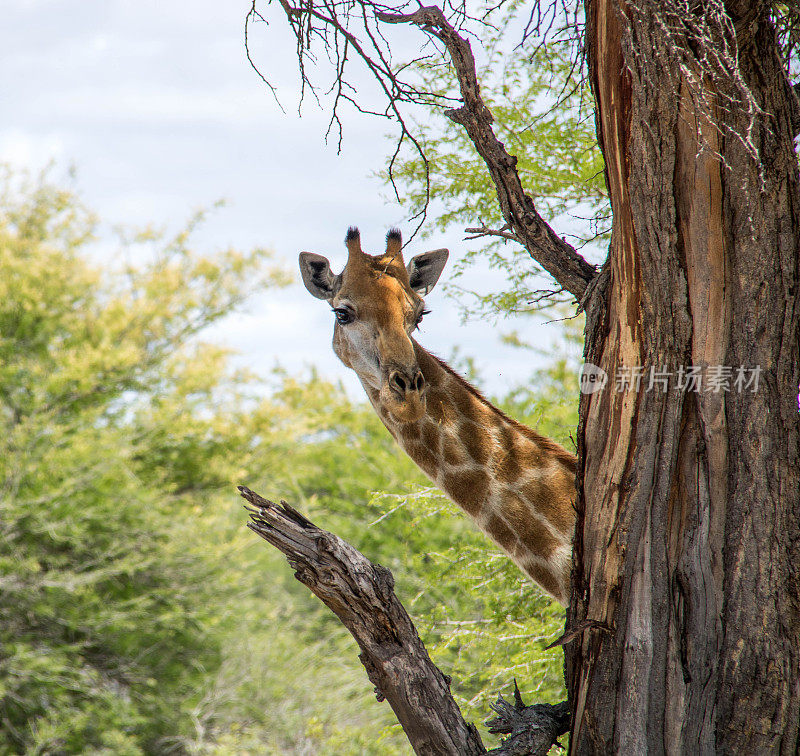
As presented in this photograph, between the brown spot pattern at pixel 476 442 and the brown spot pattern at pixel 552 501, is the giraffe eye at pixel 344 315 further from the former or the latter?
the brown spot pattern at pixel 552 501

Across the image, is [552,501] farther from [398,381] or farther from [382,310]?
[382,310]

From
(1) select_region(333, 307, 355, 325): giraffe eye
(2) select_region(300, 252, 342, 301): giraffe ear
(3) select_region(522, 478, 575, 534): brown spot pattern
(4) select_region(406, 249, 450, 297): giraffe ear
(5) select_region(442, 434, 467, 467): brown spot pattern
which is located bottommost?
(3) select_region(522, 478, 575, 534): brown spot pattern

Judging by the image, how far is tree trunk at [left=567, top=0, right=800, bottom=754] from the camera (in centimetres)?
211

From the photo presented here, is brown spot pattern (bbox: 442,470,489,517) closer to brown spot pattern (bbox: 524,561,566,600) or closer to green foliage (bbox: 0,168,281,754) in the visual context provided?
brown spot pattern (bbox: 524,561,566,600)

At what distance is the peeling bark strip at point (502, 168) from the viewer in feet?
8.57

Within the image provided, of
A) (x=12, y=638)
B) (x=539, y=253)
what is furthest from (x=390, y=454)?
(x=539, y=253)

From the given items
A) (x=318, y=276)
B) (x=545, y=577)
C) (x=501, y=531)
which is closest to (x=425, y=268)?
(x=318, y=276)

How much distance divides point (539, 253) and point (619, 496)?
2.99ft

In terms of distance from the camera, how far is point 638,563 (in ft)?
7.25

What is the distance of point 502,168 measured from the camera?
8.61 ft

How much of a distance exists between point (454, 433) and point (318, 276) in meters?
1.11

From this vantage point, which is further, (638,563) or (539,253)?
(539,253)

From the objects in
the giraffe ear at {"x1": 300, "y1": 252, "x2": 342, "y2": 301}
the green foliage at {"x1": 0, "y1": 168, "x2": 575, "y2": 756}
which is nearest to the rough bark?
the giraffe ear at {"x1": 300, "y1": 252, "x2": 342, "y2": 301}

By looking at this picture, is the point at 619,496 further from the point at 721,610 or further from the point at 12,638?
the point at 12,638
